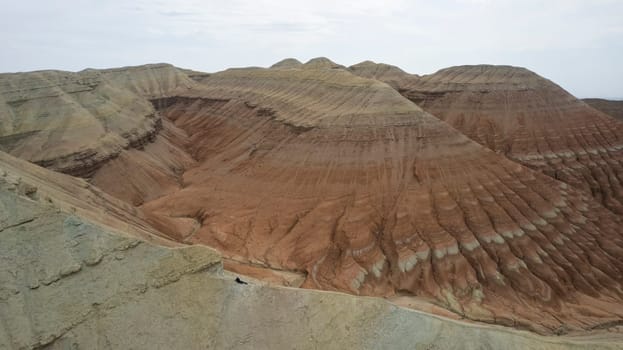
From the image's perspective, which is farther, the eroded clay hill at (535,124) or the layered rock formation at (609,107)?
the layered rock formation at (609,107)

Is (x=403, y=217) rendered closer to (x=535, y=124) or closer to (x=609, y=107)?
(x=535, y=124)

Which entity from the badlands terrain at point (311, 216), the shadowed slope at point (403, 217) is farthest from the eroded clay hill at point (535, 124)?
the shadowed slope at point (403, 217)

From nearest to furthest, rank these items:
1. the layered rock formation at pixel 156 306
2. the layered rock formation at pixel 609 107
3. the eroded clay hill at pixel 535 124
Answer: the layered rock formation at pixel 156 306, the eroded clay hill at pixel 535 124, the layered rock formation at pixel 609 107

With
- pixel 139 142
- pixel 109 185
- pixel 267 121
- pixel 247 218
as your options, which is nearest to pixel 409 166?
pixel 247 218

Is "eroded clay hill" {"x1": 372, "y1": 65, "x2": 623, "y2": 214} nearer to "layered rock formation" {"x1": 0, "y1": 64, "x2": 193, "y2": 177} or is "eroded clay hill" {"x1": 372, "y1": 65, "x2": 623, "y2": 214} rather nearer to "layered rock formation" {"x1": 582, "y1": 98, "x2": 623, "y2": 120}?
"layered rock formation" {"x1": 582, "y1": 98, "x2": 623, "y2": 120}

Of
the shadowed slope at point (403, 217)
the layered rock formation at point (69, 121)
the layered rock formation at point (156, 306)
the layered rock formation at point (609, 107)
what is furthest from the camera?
the layered rock formation at point (609, 107)

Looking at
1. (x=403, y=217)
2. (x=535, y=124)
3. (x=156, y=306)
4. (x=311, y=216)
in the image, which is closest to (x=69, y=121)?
(x=311, y=216)

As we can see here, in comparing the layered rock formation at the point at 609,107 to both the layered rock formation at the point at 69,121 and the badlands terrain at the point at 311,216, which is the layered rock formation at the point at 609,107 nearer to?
the badlands terrain at the point at 311,216

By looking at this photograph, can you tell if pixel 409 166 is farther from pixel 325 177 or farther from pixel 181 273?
pixel 181 273
